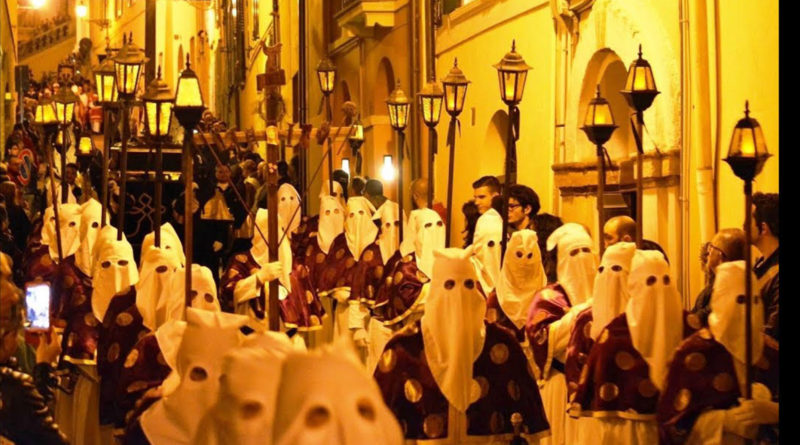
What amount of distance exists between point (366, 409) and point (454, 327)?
366 cm

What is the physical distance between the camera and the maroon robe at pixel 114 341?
12117 mm

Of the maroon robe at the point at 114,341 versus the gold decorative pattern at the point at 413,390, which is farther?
the maroon robe at the point at 114,341

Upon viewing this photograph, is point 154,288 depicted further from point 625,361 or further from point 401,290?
point 401,290

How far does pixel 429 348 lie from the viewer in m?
10.5

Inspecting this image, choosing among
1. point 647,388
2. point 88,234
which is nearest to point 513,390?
point 647,388

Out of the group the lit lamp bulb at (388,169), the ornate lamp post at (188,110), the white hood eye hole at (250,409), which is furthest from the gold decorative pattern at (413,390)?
the lit lamp bulb at (388,169)

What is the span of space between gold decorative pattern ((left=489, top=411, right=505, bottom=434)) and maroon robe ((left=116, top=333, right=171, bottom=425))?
1.93 meters

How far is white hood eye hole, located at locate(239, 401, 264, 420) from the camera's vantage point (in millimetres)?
7535

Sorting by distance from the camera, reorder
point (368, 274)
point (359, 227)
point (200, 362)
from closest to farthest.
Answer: point (200, 362) → point (368, 274) → point (359, 227)

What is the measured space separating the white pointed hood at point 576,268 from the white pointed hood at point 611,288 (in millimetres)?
1067

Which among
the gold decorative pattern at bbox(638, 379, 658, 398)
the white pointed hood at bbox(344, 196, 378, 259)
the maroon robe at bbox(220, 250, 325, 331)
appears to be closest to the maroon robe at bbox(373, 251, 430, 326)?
the maroon robe at bbox(220, 250, 325, 331)

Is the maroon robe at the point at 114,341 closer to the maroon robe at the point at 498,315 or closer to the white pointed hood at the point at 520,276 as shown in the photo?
the maroon robe at the point at 498,315

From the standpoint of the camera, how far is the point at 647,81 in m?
12.6

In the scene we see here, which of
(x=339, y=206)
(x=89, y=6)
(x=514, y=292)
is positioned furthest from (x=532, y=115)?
(x=89, y=6)
